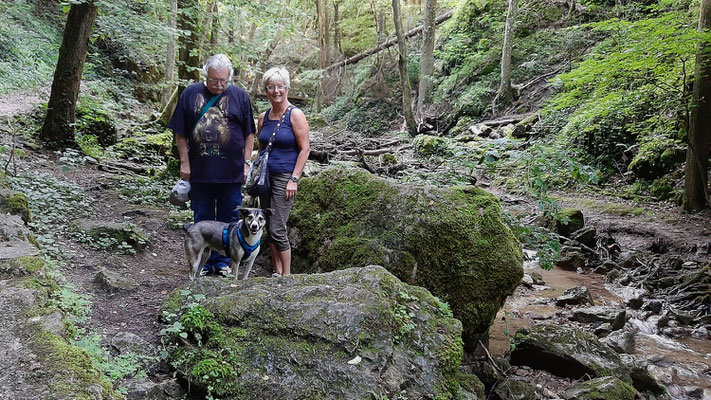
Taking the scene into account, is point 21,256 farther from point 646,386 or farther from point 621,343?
point 621,343

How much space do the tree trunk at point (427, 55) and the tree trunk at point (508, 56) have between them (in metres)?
2.92

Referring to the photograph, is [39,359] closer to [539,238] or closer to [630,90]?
[539,238]

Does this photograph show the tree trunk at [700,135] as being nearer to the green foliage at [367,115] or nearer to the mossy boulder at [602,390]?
the mossy boulder at [602,390]

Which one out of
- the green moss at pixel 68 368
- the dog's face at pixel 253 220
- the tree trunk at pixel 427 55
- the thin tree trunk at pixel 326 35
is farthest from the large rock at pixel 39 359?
the thin tree trunk at pixel 326 35

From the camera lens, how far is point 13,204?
4.68 m

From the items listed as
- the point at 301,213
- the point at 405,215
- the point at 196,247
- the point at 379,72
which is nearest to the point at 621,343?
Result: the point at 405,215

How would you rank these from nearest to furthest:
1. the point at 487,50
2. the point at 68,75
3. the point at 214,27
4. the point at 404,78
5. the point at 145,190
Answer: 1. the point at 145,190
2. the point at 68,75
3. the point at 214,27
4. the point at 404,78
5. the point at 487,50

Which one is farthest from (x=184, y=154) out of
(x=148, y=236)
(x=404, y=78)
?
(x=404, y=78)

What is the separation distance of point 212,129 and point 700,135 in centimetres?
949

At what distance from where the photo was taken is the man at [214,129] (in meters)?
4.29

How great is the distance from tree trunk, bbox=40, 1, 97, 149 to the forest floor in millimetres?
461

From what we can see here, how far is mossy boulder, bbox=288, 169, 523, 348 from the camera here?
4727mm

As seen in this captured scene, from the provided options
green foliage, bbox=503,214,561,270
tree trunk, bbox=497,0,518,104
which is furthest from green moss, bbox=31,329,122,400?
tree trunk, bbox=497,0,518,104

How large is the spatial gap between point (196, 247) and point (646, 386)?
4.53 meters
